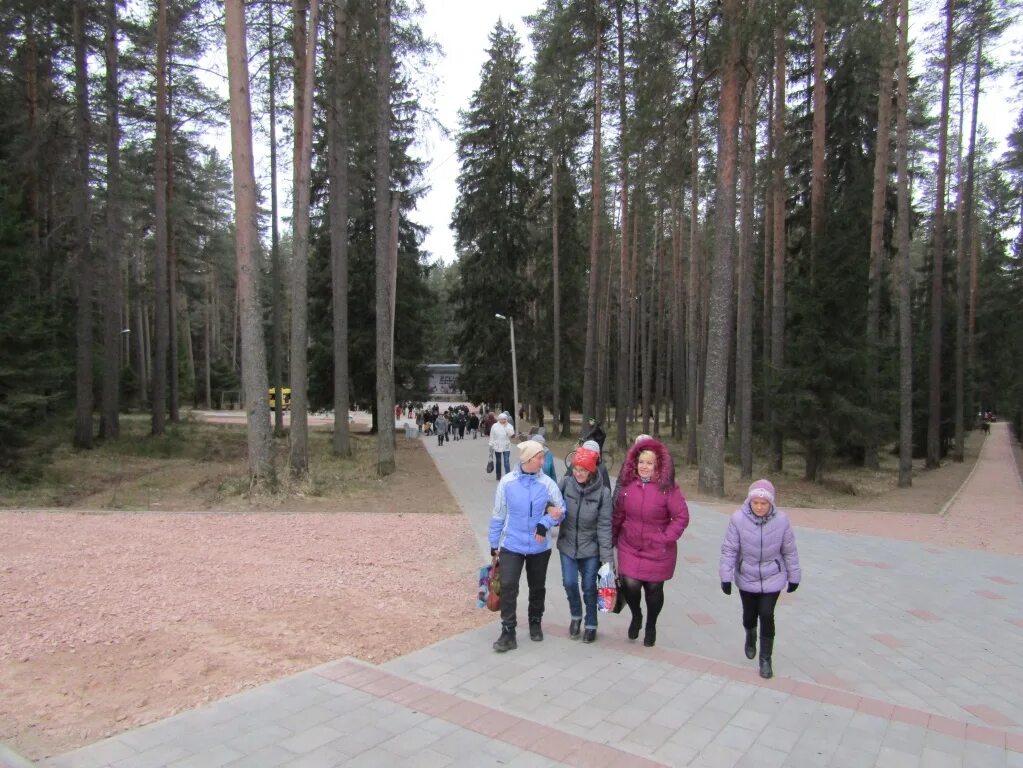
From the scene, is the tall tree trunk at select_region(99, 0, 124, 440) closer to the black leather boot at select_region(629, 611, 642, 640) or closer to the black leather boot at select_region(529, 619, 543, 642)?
the black leather boot at select_region(529, 619, 543, 642)

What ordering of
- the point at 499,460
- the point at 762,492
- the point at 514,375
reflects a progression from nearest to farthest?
the point at 762,492 < the point at 499,460 < the point at 514,375

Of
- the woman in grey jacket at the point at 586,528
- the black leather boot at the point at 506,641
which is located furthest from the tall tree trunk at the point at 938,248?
→ the black leather boot at the point at 506,641

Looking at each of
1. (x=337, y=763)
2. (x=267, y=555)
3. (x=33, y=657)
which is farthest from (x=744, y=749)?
(x=267, y=555)

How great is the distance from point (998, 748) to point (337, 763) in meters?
3.51

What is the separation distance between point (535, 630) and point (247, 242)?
8.98m

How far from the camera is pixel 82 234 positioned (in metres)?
19.2

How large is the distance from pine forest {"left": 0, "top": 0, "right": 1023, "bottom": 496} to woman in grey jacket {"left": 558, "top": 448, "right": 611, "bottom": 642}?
827 centimetres

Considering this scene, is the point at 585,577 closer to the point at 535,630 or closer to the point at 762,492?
the point at 535,630

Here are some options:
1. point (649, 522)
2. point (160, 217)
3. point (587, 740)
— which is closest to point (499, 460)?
point (649, 522)

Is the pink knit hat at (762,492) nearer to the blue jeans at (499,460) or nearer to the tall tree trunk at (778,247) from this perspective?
the blue jeans at (499,460)

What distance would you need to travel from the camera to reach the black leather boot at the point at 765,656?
4531 millimetres

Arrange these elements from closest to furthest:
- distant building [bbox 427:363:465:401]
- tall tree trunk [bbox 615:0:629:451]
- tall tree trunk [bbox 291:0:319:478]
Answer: tall tree trunk [bbox 291:0:319:478]
tall tree trunk [bbox 615:0:629:451]
distant building [bbox 427:363:465:401]

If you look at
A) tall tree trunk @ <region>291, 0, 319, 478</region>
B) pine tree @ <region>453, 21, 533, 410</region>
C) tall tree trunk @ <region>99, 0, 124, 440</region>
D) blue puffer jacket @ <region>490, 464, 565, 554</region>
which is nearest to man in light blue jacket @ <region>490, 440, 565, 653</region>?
blue puffer jacket @ <region>490, 464, 565, 554</region>

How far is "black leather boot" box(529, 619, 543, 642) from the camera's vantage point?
514cm
